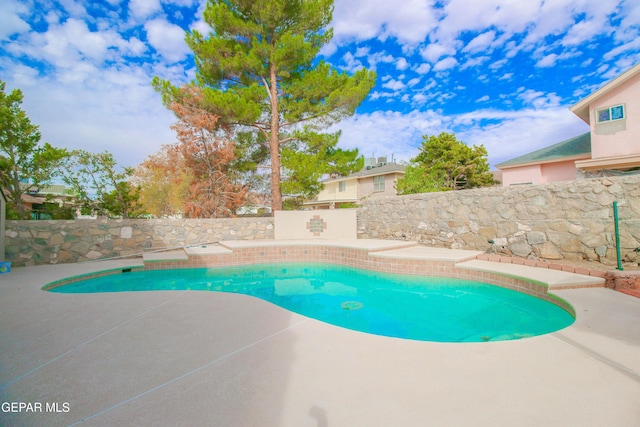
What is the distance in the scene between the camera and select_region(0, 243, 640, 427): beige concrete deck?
61.0 inches

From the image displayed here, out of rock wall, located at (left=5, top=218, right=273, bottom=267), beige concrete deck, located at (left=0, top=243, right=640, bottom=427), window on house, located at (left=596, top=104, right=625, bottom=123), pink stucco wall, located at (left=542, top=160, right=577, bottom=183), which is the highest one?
window on house, located at (left=596, top=104, right=625, bottom=123)

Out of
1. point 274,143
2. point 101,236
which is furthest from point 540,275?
point 101,236

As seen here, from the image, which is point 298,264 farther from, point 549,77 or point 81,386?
point 549,77

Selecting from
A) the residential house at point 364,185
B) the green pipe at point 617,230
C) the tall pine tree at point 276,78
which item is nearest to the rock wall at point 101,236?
the tall pine tree at point 276,78

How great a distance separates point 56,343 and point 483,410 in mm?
3353

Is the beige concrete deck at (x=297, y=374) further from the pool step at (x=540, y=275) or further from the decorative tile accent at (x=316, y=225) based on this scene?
the decorative tile accent at (x=316, y=225)

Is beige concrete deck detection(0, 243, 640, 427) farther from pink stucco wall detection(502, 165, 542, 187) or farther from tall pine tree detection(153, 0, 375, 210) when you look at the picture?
pink stucco wall detection(502, 165, 542, 187)

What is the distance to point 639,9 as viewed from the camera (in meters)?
9.33

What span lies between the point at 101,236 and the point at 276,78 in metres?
9.54

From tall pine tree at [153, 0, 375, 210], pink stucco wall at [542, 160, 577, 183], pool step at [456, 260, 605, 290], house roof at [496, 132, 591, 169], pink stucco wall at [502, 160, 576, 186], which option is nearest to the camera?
pool step at [456, 260, 605, 290]

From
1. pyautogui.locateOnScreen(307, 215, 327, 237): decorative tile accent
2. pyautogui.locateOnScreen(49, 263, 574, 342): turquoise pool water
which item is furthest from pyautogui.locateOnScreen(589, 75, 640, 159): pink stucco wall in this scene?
pyautogui.locateOnScreen(307, 215, 327, 237): decorative tile accent
